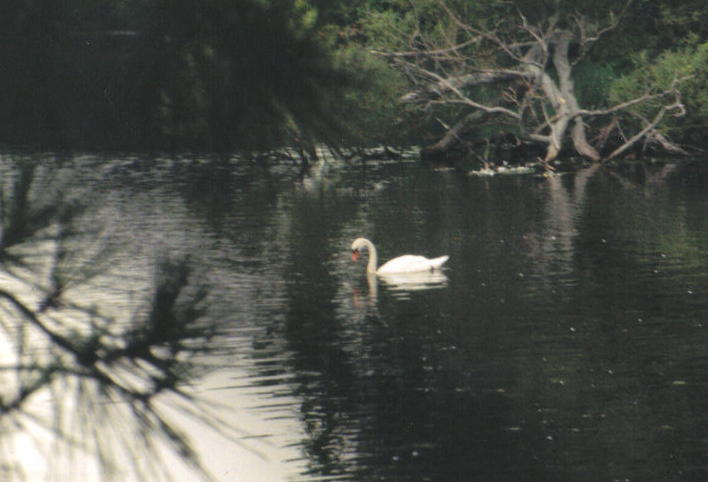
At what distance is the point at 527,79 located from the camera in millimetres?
47250

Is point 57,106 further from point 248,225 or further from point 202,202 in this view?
point 248,225

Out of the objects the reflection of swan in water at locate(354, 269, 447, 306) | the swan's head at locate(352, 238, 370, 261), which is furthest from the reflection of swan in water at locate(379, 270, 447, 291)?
the swan's head at locate(352, 238, 370, 261)

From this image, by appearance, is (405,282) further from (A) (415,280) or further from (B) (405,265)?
(B) (405,265)

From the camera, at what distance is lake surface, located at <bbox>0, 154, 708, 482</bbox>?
2455 millimetres

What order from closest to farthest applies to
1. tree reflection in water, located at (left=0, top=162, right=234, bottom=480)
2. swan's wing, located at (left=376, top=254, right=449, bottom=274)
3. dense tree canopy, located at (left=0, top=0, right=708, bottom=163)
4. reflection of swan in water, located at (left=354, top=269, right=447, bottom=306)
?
1. tree reflection in water, located at (left=0, top=162, right=234, bottom=480)
2. dense tree canopy, located at (left=0, top=0, right=708, bottom=163)
3. reflection of swan in water, located at (left=354, top=269, right=447, bottom=306)
4. swan's wing, located at (left=376, top=254, right=449, bottom=274)

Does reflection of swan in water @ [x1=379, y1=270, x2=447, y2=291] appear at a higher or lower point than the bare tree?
lower

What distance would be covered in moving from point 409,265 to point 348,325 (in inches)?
178

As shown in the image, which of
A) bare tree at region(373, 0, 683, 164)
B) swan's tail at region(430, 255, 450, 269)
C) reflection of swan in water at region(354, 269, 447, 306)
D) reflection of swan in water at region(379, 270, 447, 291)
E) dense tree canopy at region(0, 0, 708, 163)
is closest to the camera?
dense tree canopy at region(0, 0, 708, 163)

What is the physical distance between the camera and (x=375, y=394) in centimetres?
1370

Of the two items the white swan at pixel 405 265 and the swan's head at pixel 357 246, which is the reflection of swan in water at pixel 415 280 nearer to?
the white swan at pixel 405 265

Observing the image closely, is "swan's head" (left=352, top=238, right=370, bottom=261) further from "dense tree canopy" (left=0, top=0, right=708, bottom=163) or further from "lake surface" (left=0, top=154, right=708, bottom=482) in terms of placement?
"dense tree canopy" (left=0, top=0, right=708, bottom=163)

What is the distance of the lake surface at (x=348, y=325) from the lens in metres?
2.46

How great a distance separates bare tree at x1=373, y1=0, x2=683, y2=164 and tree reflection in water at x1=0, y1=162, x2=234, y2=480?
40089mm

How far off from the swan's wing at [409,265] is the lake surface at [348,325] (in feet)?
0.95
